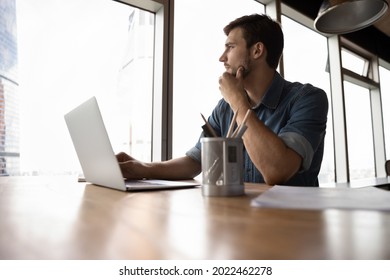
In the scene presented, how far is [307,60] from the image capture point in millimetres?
3922

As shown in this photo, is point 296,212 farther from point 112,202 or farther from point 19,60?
point 19,60

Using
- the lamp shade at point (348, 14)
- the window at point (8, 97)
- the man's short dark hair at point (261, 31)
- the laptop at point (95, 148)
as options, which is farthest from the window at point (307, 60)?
the laptop at point (95, 148)

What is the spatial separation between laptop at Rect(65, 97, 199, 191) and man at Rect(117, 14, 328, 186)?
215 millimetres

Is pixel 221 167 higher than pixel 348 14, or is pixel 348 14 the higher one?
pixel 348 14

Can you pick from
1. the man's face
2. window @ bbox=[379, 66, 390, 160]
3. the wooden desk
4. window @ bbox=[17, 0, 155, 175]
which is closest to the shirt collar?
the man's face

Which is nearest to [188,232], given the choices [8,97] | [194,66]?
[8,97]

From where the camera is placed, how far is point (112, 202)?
0.63m

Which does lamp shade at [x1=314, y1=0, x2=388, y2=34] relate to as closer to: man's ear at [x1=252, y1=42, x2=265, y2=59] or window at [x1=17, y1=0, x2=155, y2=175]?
man's ear at [x1=252, y1=42, x2=265, y2=59]

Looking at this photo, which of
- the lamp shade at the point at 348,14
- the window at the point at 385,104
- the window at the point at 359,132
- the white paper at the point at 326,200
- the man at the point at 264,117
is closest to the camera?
the white paper at the point at 326,200

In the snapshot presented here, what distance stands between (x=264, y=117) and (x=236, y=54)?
1.28 ft

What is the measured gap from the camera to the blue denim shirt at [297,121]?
3.71ft

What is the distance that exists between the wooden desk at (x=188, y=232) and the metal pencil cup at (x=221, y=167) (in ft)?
0.31

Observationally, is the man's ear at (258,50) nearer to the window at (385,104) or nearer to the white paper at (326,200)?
the white paper at (326,200)

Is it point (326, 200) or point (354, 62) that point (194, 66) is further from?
point (354, 62)
